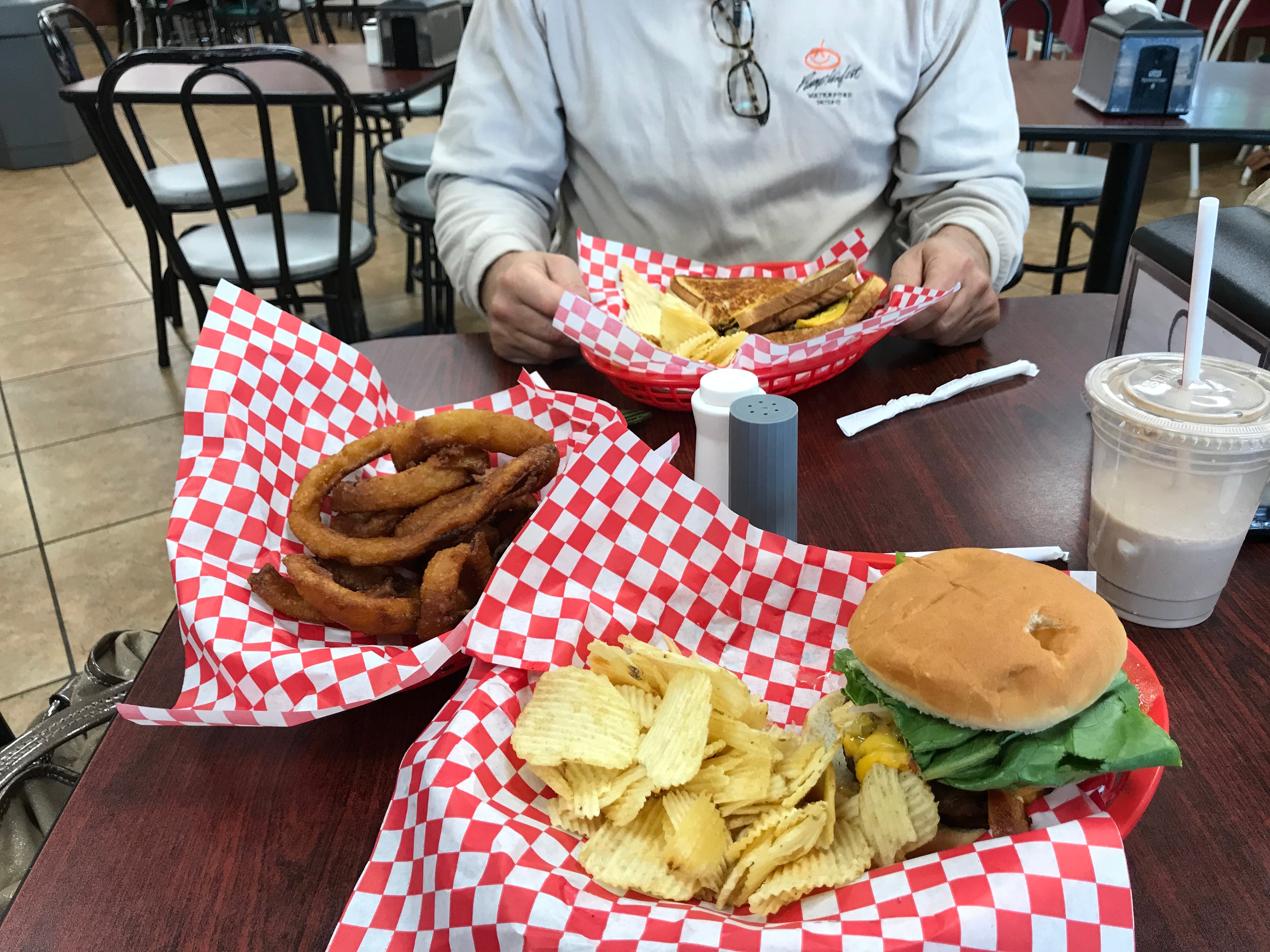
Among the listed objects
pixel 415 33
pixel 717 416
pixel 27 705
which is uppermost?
pixel 415 33

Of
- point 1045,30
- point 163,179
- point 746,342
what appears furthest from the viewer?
point 1045,30

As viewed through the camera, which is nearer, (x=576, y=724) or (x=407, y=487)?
(x=576, y=724)

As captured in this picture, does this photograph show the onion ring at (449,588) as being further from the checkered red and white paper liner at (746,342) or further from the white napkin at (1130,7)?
the white napkin at (1130,7)

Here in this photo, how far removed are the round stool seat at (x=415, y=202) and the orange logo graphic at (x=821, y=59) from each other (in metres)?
1.92

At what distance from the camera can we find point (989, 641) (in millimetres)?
726

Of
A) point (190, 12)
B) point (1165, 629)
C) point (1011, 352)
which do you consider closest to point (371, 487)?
point (1165, 629)

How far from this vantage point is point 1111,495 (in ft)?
3.19

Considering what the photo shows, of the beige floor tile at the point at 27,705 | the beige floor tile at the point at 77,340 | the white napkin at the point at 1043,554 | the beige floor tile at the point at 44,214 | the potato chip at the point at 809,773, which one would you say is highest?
the potato chip at the point at 809,773

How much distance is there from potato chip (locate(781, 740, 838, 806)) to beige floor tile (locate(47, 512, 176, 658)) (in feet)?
7.04

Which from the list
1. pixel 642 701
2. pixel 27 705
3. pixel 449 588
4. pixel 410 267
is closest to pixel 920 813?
pixel 642 701

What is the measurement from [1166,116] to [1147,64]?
17 cm

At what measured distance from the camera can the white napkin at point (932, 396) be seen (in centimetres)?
136

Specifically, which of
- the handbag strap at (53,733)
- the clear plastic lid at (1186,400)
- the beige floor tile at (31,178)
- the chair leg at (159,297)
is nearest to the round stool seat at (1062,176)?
the clear plastic lid at (1186,400)

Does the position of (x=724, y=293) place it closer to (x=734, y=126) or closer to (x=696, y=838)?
(x=734, y=126)
